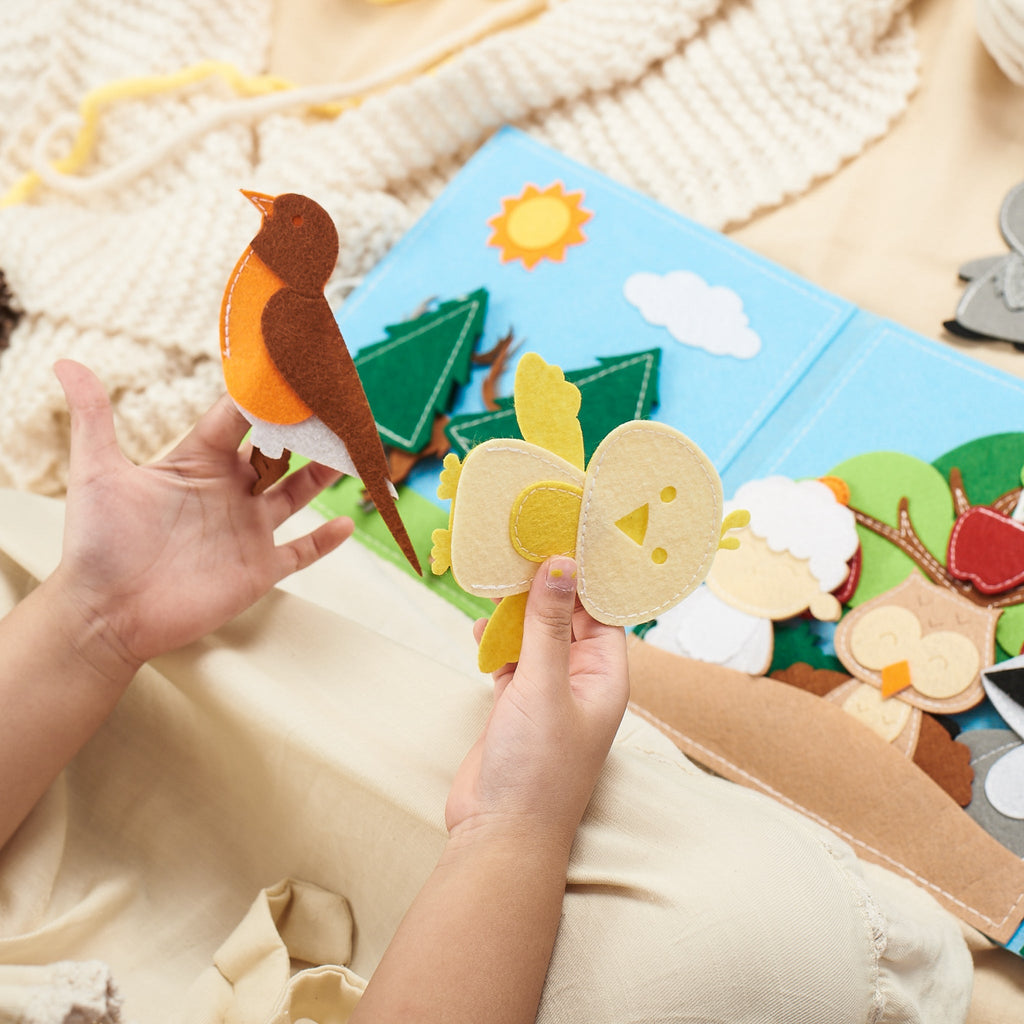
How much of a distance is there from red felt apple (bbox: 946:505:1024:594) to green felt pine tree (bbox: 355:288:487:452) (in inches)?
17.7

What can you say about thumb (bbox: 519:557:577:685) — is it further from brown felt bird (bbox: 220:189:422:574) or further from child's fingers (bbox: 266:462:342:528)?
child's fingers (bbox: 266:462:342:528)

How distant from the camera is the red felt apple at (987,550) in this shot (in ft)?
2.26

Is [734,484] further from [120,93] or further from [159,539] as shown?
[120,93]

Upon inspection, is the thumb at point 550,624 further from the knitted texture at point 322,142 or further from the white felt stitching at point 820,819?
the knitted texture at point 322,142

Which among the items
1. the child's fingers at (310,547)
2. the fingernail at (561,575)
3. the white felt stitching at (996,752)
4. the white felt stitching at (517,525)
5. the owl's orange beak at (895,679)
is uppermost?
the white felt stitching at (517,525)

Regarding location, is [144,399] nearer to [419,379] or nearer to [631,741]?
[419,379]

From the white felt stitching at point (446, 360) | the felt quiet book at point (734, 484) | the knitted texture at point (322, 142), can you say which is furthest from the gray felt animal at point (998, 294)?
the white felt stitching at point (446, 360)

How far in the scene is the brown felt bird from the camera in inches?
20.0

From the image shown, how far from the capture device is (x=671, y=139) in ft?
3.23

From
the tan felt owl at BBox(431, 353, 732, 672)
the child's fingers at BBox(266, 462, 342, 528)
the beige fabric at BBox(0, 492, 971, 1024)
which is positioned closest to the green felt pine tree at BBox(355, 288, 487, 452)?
the child's fingers at BBox(266, 462, 342, 528)

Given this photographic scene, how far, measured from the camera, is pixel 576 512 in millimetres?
493

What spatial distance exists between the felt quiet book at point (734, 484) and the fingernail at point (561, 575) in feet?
0.05

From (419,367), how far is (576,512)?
409 mm

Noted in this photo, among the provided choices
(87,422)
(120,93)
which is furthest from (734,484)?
(120,93)
